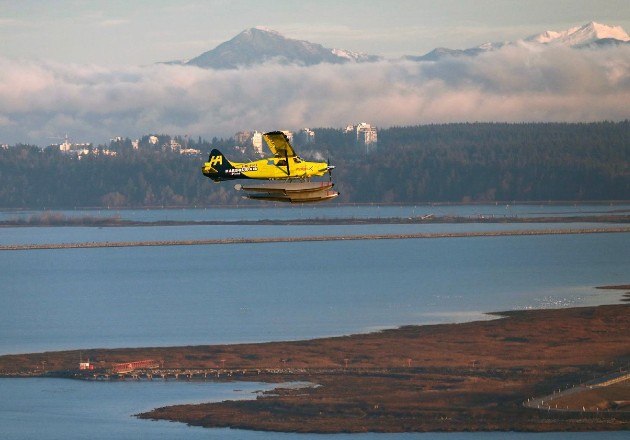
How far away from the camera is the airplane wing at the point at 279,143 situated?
189 feet

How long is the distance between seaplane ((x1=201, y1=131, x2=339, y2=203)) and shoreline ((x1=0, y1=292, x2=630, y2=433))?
123 feet

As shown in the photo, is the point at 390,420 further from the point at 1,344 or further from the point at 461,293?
the point at 461,293

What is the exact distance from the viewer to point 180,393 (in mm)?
110062

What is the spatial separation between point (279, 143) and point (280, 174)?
284 centimetres

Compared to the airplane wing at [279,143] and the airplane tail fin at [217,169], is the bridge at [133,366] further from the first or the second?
the airplane wing at [279,143]

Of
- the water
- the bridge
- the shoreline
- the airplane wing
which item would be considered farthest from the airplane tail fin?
the bridge

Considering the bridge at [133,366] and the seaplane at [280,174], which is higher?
the seaplane at [280,174]

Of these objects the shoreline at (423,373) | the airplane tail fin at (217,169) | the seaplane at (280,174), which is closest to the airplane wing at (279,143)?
the seaplane at (280,174)

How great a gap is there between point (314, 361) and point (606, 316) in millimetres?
42165

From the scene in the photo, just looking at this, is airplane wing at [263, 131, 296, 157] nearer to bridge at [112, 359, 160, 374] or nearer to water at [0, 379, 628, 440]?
water at [0, 379, 628, 440]

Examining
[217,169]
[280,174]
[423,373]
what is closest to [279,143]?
[280,174]

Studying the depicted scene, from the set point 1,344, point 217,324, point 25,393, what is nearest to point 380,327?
point 217,324

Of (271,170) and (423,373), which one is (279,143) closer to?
(271,170)

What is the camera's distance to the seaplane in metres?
59.1
